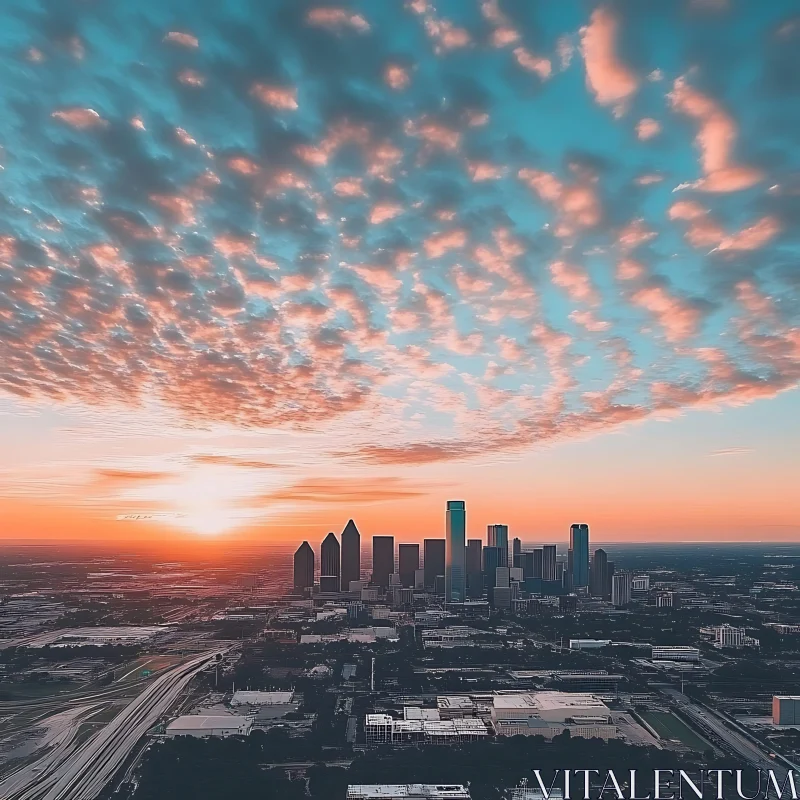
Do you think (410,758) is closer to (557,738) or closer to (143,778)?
(557,738)

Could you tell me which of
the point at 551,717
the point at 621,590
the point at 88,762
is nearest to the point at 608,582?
the point at 621,590

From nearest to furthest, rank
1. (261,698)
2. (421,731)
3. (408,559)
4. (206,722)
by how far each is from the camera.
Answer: (421,731), (206,722), (261,698), (408,559)

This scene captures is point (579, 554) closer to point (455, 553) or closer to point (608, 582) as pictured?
point (608, 582)

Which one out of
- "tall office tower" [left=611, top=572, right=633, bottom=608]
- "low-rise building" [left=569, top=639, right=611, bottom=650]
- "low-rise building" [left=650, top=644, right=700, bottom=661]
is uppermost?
"tall office tower" [left=611, top=572, right=633, bottom=608]

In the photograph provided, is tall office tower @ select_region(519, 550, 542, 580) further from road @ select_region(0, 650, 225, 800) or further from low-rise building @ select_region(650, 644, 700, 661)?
road @ select_region(0, 650, 225, 800)

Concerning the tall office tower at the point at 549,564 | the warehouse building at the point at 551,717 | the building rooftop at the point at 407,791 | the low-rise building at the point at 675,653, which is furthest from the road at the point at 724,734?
the tall office tower at the point at 549,564

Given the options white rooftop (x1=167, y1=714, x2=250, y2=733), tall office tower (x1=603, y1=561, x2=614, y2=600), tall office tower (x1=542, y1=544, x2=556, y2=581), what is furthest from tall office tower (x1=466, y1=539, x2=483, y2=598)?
white rooftop (x1=167, y1=714, x2=250, y2=733)

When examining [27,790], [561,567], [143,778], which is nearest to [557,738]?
[143,778]
